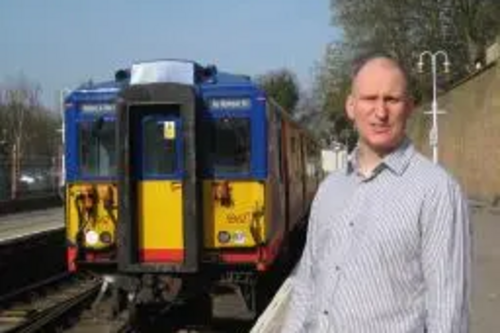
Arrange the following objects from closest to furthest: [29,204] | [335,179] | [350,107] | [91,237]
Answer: [350,107] < [335,179] < [91,237] < [29,204]

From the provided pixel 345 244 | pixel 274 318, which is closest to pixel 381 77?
pixel 345 244

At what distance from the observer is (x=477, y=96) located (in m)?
45.8

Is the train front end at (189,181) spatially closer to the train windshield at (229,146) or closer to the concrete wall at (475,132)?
the train windshield at (229,146)

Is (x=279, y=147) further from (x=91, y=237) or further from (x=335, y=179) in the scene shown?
(x=335, y=179)

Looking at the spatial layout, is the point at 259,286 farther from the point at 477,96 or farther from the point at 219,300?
the point at 477,96

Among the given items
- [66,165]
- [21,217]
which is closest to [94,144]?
[66,165]

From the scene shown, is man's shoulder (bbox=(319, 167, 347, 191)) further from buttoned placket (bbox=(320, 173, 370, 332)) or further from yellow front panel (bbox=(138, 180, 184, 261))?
A: yellow front panel (bbox=(138, 180, 184, 261))

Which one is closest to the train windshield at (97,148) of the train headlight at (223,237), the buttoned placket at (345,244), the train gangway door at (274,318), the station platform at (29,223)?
the train headlight at (223,237)

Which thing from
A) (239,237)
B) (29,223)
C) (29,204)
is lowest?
(29,223)

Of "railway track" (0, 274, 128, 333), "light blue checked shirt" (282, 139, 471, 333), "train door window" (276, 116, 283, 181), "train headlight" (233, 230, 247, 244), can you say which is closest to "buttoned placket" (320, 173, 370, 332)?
"light blue checked shirt" (282, 139, 471, 333)

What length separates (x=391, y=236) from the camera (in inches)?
134

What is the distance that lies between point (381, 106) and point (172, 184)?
11.0m

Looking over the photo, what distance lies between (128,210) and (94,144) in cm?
129

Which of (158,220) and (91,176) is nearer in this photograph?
(158,220)
